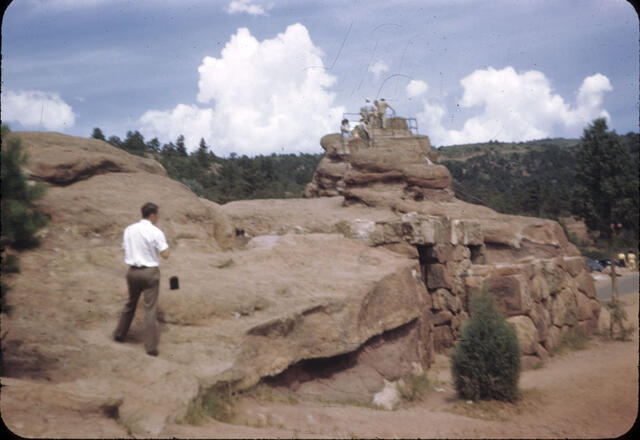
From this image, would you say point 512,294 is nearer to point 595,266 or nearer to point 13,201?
point 13,201

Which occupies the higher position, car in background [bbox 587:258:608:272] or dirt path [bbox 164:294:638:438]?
dirt path [bbox 164:294:638:438]

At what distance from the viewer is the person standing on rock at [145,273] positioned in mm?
5719

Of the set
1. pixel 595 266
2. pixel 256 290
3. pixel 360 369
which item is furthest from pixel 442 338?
pixel 595 266

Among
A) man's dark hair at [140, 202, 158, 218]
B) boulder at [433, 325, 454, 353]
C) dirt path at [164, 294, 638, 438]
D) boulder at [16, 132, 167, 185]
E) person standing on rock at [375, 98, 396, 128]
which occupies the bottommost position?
boulder at [433, 325, 454, 353]

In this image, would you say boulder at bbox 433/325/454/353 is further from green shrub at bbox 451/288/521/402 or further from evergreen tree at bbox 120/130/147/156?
evergreen tree at bbox 120/130/147/156

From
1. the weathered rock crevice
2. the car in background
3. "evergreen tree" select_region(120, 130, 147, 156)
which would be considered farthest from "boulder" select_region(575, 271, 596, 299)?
"evergreen tree" select_region(120, 130, 147, 156)

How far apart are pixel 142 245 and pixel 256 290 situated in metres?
2.47

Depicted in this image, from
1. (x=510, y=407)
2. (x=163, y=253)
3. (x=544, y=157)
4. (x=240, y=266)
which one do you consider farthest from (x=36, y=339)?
(x=544, y=157)

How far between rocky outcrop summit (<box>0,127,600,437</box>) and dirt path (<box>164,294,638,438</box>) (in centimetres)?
56

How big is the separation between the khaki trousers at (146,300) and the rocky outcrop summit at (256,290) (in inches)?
8.1

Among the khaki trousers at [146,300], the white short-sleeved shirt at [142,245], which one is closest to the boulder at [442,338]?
Answer: the khaki trousers at [146,300]

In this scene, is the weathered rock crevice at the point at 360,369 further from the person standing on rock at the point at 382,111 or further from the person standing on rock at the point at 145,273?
the person standing on rock at the point at 382,111

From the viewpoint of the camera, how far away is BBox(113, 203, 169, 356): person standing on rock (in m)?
5.72

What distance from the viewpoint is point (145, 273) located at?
571cm
